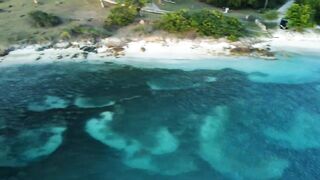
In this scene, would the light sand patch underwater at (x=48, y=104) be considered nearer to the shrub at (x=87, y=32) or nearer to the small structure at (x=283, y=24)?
the shrub at (x=87, y=32)

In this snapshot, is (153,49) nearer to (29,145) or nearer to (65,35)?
(65,35)

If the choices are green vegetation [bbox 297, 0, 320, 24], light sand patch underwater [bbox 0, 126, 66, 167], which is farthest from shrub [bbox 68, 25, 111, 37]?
green vegetation [bbox 297, 0, 320, 24]

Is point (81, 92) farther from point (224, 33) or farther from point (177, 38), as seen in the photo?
point (224, 33)

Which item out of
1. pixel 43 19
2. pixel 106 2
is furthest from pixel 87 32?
pixel 106 2

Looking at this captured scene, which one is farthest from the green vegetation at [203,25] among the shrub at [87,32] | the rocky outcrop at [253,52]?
the shrub at [87,32]

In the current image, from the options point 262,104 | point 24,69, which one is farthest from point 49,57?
point 262,104
